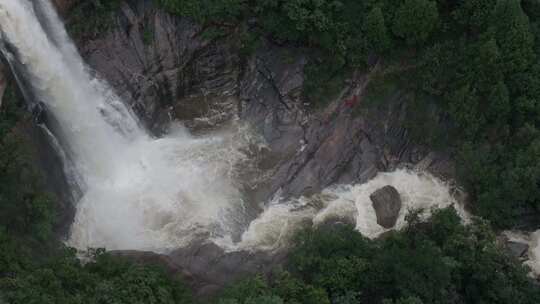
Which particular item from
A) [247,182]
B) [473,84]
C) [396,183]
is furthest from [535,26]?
[247,182]

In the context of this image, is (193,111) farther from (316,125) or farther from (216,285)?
(216,285)

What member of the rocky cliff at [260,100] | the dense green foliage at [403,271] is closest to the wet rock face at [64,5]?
the rocky cliff at [260,100]

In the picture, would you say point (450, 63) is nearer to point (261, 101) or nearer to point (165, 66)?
point (261, 101)

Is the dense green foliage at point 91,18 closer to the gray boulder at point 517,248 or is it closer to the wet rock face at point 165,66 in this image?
the wet rock face at point 165,66

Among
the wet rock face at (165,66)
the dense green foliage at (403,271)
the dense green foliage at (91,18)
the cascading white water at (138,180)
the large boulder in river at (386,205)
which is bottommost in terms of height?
the dense green foliage at (403,271)

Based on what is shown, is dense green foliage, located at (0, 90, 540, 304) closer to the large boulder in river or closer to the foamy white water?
the foamy white water

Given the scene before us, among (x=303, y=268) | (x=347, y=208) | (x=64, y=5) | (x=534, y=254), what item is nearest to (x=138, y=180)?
(x=64, y=5)

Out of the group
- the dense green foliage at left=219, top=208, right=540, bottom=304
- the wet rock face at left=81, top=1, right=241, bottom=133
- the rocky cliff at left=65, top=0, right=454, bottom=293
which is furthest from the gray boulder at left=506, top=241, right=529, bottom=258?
the wet rock face at left=81, top=1, right=241, bottom=133
